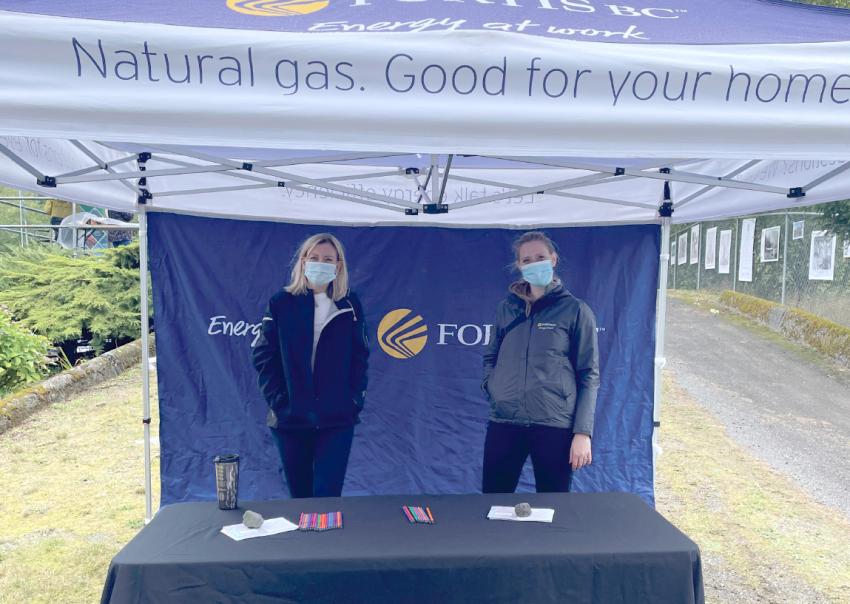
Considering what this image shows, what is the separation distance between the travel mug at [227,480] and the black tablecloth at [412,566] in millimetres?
160

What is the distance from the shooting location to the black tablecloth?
68.8 inches

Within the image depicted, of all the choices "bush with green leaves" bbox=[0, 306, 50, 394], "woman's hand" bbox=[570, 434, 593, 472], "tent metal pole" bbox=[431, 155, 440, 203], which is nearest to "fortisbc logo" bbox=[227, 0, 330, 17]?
"tent metal pole" bbox=[431, 155, 440, 203]

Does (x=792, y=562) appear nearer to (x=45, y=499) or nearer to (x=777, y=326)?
(x=45, y=499)

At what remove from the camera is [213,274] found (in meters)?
3.54

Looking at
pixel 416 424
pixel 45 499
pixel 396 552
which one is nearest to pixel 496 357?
pixel 416 424

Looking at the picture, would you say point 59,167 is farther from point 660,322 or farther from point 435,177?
point 660,322

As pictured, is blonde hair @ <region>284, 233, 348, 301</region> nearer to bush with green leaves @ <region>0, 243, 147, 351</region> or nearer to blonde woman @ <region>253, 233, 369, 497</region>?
blonde woman @ <region>253, 233, 369, 497</region>

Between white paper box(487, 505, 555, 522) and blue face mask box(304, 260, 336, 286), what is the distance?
1.32 metres

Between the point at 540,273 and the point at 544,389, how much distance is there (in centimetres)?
52

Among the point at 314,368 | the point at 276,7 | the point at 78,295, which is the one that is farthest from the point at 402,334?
the point at 78,295

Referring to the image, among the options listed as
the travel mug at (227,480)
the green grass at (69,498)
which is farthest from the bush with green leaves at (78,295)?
the travel mug at (227,480)

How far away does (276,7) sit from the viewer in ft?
5.60

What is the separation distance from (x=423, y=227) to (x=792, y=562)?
271cm

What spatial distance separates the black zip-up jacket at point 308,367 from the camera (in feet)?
9.38
